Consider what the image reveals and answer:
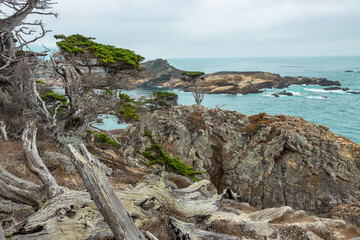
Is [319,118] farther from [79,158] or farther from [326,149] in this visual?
[79,158]

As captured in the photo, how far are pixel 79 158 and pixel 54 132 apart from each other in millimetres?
9648

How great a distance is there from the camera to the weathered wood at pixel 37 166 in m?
4.27

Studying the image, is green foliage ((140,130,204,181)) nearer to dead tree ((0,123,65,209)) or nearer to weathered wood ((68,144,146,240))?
dead tree ((0,123,65,209))

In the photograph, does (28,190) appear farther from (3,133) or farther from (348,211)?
(348,211)

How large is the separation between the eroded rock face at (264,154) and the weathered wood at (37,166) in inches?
376

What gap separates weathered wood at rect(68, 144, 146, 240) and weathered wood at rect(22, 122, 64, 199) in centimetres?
154

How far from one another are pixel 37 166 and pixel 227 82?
270 ft

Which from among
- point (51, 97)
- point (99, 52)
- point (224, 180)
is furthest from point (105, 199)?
point (224, 180)

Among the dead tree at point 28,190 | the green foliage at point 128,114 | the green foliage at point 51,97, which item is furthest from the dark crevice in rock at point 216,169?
the dead tree at point 28,190

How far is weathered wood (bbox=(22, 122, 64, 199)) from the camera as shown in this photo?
4.27 meters

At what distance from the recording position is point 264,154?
18.6 m

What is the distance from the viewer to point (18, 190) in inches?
163

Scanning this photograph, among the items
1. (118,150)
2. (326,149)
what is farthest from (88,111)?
(326,149)

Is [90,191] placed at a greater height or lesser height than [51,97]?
lesser
